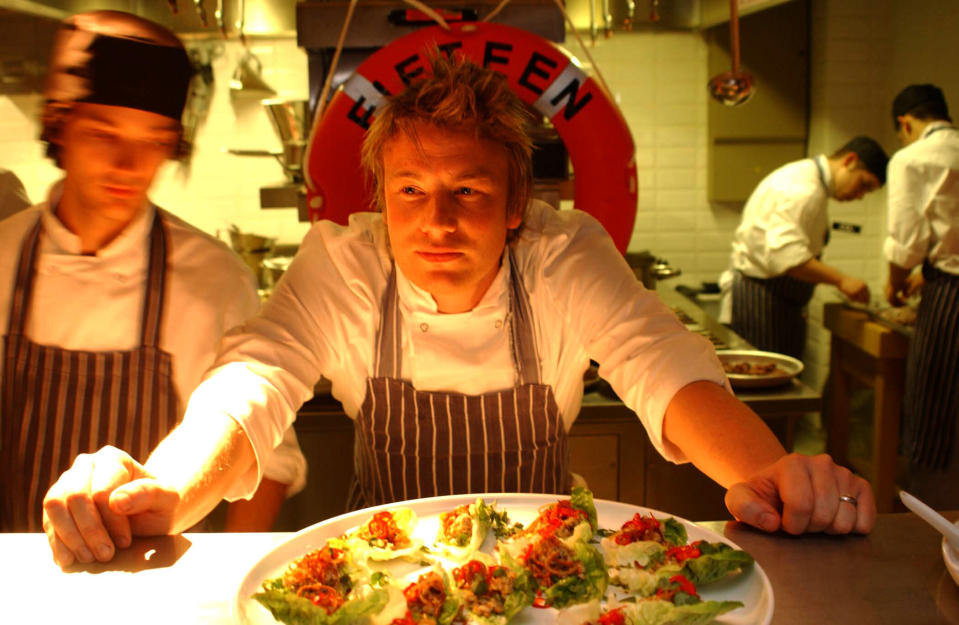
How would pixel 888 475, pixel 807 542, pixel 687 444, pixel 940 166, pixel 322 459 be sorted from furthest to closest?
1. pixel 888 475
2. pixel 940 166
3. pixel 322 459
4. pixel 687 444
5. pixel 807 542

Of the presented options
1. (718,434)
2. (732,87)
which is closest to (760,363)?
(732,87)

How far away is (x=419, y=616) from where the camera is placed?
0.89m

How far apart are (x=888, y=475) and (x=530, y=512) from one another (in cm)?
359

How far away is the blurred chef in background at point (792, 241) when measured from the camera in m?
4.52

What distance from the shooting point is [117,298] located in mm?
1642

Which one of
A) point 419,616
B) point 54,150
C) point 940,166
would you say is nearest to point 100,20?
point 54,150

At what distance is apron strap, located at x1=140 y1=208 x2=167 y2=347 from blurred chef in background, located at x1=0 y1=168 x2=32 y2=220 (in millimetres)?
437

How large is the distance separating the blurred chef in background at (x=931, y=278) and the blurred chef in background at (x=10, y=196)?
136 inches

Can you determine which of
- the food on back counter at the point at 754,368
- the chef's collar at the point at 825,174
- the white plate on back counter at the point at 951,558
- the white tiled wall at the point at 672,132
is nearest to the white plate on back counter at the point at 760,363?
the food on back counter at the point at 754,368

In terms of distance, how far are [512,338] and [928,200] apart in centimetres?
298

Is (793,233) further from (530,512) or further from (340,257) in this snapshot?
(530,512)

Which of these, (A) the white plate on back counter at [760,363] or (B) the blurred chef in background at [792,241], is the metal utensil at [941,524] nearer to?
(A) the white plate on back counter at [760,363]

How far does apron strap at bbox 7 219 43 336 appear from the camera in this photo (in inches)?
63.8

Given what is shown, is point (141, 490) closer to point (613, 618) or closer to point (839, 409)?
point (613, 618)
